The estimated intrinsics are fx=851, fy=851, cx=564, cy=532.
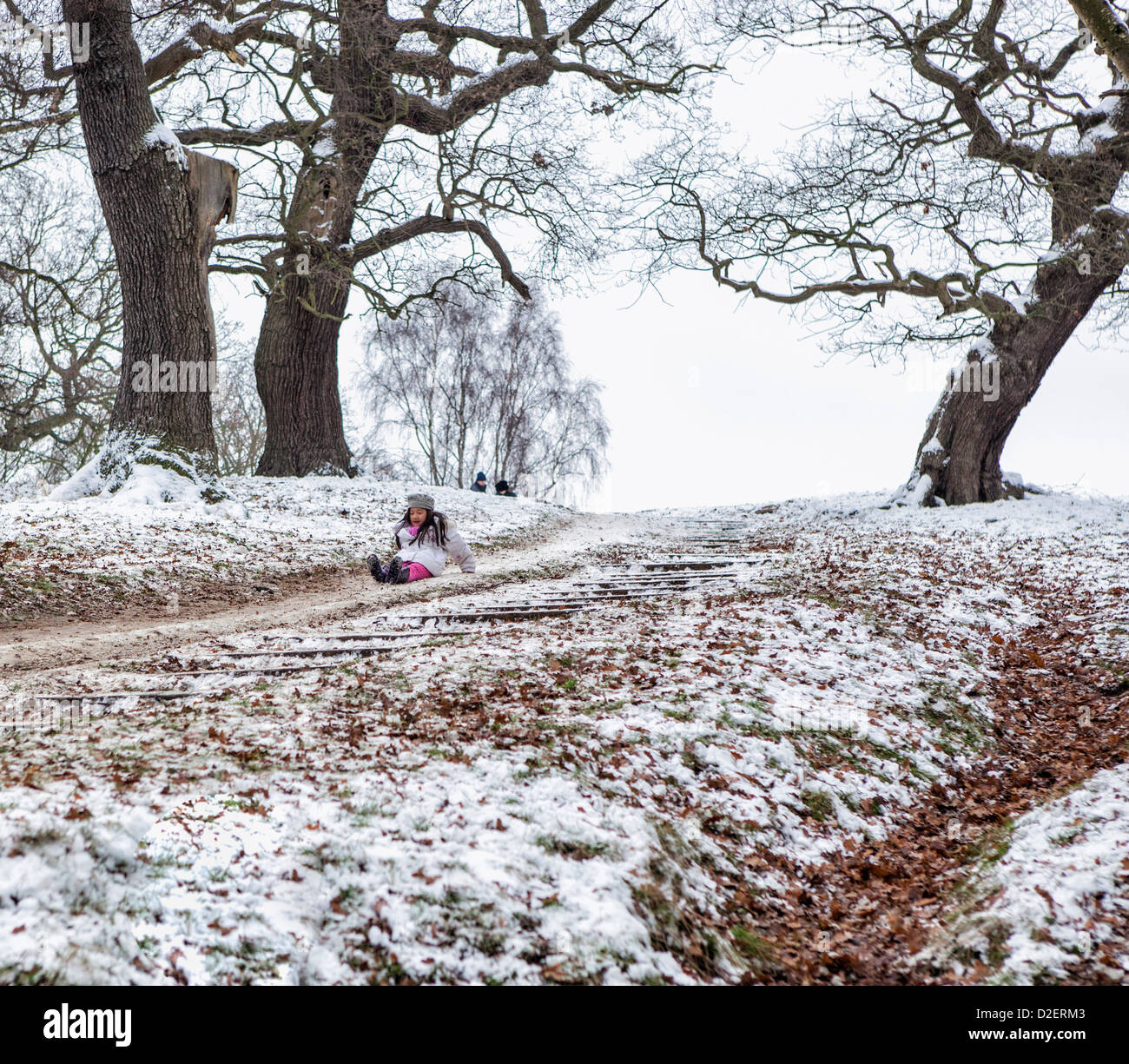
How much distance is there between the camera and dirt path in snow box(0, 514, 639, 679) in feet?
20.6

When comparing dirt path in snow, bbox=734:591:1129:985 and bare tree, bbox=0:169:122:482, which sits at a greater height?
bare tree, bbox=0:169:122:482

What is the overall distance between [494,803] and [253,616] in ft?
17.6

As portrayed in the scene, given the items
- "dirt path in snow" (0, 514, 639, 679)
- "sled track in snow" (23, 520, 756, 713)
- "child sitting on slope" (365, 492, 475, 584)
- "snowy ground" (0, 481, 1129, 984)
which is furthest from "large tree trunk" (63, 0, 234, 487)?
"snowy ground" (0, 481, 1129, 984)

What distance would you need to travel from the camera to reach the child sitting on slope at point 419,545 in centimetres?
986

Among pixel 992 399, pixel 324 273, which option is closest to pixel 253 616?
pixel 324 273

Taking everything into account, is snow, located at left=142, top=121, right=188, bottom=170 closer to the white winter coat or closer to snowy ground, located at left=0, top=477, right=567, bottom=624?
snowy ground, located at left=0, top=477, right=567, bottom=624

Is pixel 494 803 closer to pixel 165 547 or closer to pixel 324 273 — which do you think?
pixel 165 547

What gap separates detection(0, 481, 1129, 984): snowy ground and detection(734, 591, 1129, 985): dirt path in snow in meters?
0.12

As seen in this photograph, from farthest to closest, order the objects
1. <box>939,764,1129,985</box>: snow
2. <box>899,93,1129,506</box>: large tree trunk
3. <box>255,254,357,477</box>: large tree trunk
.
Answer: <box>255,254,357,477</box>: large tree trunk, <box>899,93,1129,506</box>: large tree trunk, <box>939,764,1129,985</box>: snow

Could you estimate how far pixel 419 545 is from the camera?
10133 millimetres

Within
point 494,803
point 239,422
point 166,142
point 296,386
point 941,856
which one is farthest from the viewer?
point 239,422

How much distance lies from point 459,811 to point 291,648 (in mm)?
3103

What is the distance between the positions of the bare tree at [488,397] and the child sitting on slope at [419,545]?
20.7 meters
